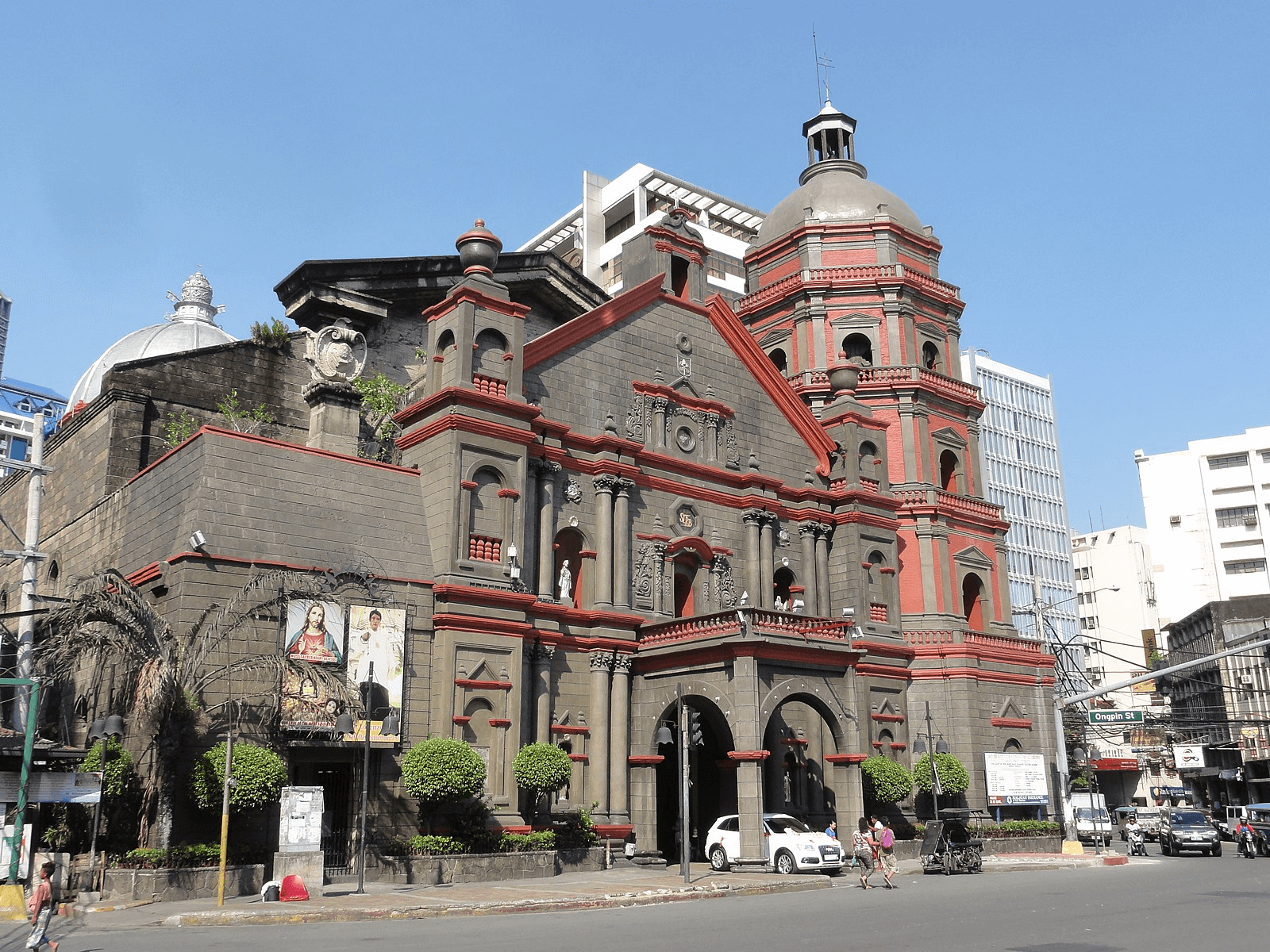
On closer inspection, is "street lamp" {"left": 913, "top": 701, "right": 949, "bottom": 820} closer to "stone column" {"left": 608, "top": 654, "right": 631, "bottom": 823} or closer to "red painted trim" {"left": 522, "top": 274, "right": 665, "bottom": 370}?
"stone column" {"left": 608, "top": 654, "right": 631, "bottom": 823}

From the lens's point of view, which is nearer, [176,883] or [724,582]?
[176,883]

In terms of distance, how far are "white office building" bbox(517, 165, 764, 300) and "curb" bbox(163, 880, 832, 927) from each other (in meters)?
69.9

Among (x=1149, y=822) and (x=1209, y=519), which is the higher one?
(x=1209, y=519)

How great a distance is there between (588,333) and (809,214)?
16.9 metres

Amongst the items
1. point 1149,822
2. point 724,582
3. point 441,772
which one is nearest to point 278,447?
point 441,772

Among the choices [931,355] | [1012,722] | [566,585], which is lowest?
[1012,722]

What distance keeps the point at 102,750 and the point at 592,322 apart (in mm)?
18992

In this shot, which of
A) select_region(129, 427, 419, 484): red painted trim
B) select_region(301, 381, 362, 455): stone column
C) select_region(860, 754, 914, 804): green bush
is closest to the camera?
select_region(129, 427, 419, 484): red painted trim

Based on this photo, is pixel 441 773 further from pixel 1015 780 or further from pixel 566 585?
pixel 1015 780

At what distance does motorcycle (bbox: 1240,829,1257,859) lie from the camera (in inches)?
1503

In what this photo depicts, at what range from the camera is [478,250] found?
3412cm

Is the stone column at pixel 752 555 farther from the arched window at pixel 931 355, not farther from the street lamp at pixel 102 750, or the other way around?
the street lamp at pixel 102 750

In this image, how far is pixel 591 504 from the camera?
35.2 metres

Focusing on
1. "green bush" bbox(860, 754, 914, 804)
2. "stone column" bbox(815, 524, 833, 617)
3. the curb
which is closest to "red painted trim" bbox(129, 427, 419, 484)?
the curb
